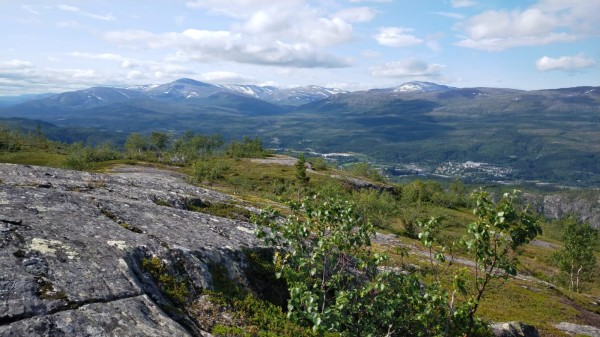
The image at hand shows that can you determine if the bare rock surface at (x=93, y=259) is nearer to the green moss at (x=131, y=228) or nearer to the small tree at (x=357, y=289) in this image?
the green moss at (x=131, y=228)

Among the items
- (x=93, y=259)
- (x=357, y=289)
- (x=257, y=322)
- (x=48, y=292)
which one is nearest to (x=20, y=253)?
(x=93, y=259)

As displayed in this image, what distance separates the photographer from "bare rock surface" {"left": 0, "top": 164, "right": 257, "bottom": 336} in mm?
10500

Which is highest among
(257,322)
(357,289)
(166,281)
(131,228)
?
(131,228)

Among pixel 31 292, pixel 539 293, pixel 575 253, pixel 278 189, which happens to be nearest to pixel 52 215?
pixel 31 292

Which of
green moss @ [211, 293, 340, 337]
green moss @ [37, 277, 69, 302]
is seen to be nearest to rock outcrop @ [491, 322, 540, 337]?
green moss @ [211, 293, 340, 337]

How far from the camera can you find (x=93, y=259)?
13.3 m

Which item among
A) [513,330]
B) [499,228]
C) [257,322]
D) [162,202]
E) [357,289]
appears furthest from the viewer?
[162,202]

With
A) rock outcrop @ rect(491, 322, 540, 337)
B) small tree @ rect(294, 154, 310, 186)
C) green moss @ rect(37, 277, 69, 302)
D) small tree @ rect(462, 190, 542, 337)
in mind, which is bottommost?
small tree @ rect(294, 154, 310, 186)

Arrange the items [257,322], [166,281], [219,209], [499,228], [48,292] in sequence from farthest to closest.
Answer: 1. [219,209]
2. [257,322]
3. [166,281]
4. [499,228]
5. [48,292]

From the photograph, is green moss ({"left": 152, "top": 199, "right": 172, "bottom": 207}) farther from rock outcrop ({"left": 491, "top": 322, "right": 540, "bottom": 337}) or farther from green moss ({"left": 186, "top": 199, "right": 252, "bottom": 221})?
rock outcrop ({"left": 491, "top": 322, "right": 540, "bottom": 337})

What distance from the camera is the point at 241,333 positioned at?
44.8 ft

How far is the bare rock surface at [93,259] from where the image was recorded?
10500mm

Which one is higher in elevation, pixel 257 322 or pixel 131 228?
pixel 131 228

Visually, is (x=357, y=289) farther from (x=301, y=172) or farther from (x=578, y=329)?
(x=301, y=172)
